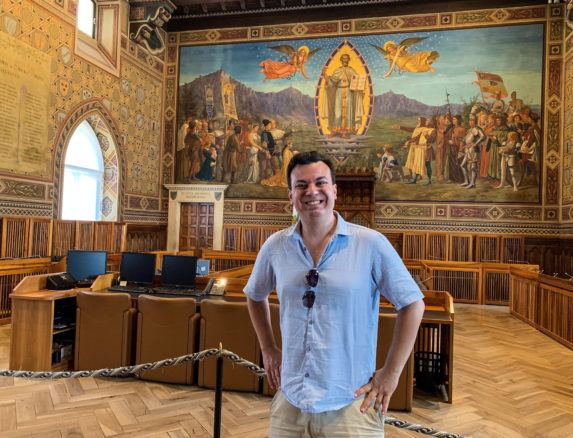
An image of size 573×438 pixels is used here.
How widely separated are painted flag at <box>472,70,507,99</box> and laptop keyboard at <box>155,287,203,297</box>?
10.8m

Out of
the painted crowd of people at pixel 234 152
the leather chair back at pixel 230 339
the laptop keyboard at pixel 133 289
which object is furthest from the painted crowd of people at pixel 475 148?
the leather chair back at pixel 230 339

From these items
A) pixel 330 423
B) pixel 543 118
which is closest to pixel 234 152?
pixel 543 118

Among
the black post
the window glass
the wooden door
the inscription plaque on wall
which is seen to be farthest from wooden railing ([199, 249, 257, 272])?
the black post

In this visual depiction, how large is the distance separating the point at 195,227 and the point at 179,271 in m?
8.78

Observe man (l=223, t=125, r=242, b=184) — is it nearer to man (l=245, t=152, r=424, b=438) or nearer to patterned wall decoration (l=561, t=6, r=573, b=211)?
patterned wall decoration (l=561, t=6, r=573, b=211)

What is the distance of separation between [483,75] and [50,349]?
1274 centimetres

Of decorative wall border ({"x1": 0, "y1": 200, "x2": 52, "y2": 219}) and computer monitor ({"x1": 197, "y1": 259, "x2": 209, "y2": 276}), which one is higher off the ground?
decorative wall border ({"x1": 0, "y1": 200, "x2": 52, "y2": 219})

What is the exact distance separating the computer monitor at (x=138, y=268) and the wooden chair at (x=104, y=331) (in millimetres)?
817

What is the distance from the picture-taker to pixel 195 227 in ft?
45.8

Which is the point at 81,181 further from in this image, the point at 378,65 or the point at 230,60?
the point at 378,65

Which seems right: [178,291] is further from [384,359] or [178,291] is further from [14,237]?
[14,237]

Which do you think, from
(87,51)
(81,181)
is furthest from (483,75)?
(81,181)

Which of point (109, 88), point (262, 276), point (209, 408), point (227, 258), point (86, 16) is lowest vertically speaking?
point (209, 408)

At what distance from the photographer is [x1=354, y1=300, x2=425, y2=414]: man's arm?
4.83 ft
